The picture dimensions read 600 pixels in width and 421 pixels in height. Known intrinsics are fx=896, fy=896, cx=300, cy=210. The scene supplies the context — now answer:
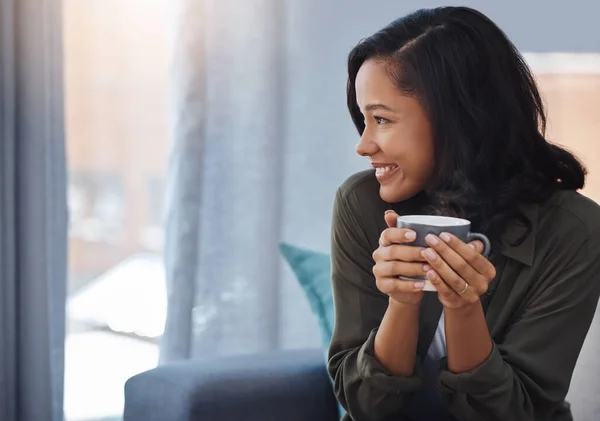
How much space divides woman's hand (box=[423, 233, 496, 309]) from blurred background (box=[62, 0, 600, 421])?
1.30 meters

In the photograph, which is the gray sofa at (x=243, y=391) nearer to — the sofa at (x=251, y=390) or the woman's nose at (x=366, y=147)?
the sofa at (x=251, y=390)

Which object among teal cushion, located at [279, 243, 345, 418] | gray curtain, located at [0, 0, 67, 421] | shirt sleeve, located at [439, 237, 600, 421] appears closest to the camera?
shirt sleeve, located at [439, 237, 600, 421]

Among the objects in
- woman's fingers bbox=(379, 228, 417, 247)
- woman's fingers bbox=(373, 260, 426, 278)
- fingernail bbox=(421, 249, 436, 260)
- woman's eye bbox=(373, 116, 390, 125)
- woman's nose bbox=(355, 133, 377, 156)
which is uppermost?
woman's eye bbox=(373, 116, 390, 125)

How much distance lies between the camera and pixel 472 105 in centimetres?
127

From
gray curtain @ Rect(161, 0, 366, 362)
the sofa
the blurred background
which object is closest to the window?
the blurred background

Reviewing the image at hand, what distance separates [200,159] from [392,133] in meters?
1.11

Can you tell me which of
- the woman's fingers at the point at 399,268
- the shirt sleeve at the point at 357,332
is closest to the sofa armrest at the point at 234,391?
the shirt sleeve at the point at 357,332

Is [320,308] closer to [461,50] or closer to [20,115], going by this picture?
[461,50]

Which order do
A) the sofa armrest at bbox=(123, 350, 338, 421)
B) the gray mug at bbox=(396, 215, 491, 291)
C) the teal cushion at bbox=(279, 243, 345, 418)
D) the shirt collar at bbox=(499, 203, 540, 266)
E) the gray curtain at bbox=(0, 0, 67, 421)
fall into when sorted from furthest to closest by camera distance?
the gray curtain at bbox=(0, 0, 67, 421) < the teal cushion at bbox=(279, 243, 345, 418) < the sofa armrest at bbox=(123, 350, 338, 421) < the shirt collar at bbox=(499, 203, 540, 266) < the gray mug at bbox=(396, 215, 491, 291)

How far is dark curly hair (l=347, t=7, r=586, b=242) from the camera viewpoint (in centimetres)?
126

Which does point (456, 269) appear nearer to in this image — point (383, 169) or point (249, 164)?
point (383, 169)

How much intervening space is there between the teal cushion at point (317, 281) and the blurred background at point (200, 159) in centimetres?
55

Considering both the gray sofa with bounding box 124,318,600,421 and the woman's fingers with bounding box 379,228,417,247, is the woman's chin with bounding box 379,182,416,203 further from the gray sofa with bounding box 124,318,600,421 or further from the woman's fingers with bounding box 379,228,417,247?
the gray sofa with bounding box 124,318,600,421

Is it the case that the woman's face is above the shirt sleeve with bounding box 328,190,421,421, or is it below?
above
